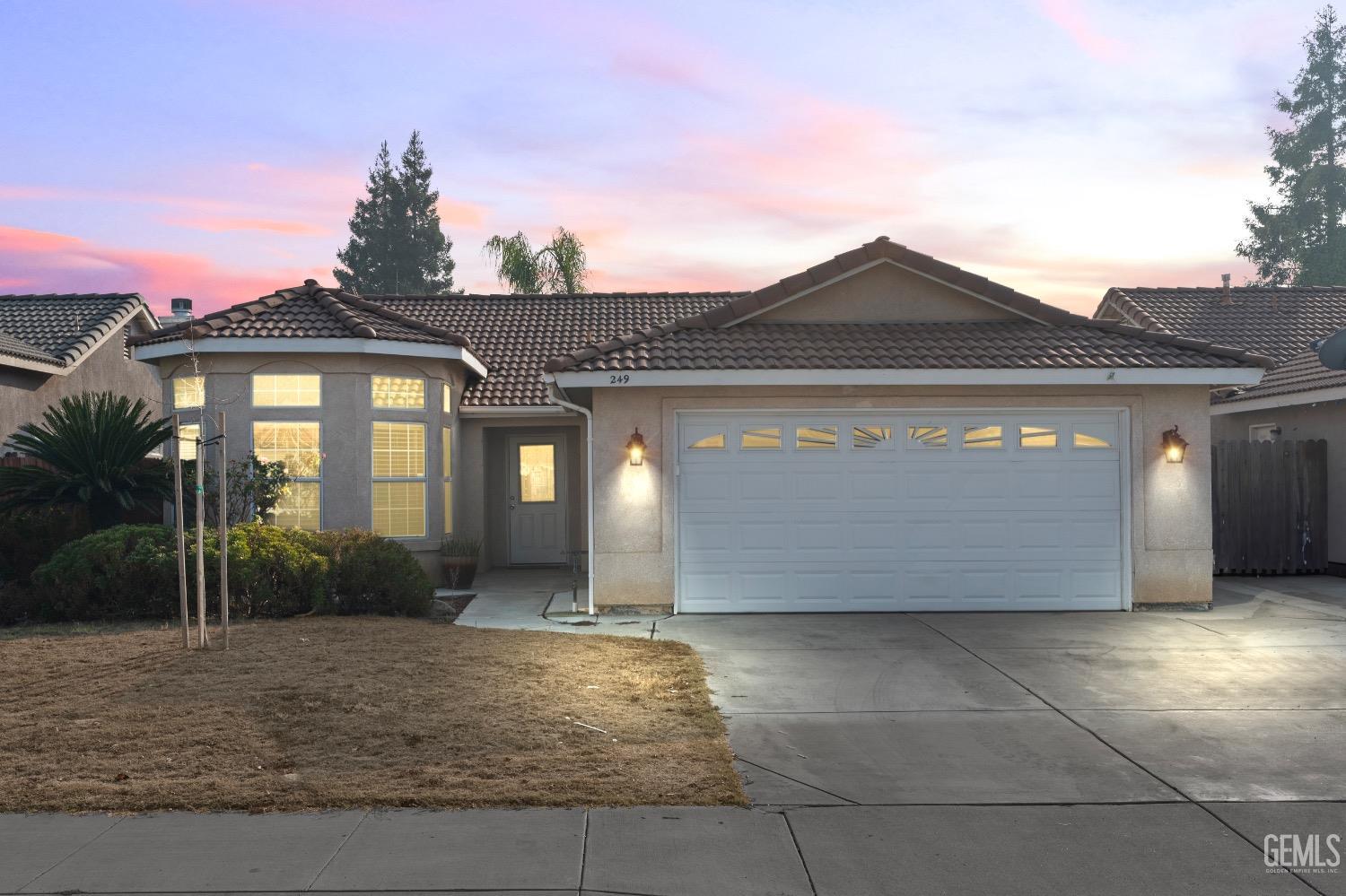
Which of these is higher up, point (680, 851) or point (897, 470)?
point (897, 470)

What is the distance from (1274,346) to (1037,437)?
1154 centimetres

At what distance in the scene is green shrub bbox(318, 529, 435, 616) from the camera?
40.2 feet

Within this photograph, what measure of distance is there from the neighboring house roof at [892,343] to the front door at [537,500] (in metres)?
5.51

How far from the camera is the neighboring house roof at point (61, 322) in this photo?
2092cm

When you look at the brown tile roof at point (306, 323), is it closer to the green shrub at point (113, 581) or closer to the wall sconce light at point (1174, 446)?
the green shrub at point (113, 581)

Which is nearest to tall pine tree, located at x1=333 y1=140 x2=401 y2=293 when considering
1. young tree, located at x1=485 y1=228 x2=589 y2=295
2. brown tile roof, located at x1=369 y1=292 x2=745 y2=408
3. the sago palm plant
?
young tree, located at x1=485 y1=228 x2=589 y2=295

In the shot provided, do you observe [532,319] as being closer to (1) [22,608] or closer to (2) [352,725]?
(1) [22,608]

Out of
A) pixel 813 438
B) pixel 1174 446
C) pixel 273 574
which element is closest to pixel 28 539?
pixel 273 574

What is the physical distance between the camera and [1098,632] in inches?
444

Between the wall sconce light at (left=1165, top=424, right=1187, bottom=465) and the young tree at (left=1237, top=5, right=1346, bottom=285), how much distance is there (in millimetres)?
38536

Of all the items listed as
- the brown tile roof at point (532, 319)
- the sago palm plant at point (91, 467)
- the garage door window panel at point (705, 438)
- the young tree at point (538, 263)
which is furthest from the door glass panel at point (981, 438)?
the young tree at point (538, 263)

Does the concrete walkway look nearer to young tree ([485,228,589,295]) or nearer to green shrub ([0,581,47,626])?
green shrub ([0,581,47,626])

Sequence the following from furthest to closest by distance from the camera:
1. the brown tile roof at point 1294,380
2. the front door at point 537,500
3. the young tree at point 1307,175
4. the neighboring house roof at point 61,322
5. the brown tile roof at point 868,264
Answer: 1. the young tree at point 1307,175
2. the neighboring house roof at point 61,322
3. the front door at point 537,500
4. the brown tile roof at point 1294,380
5. the brown tile roof at point 868,264

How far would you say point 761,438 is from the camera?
1283 cm
